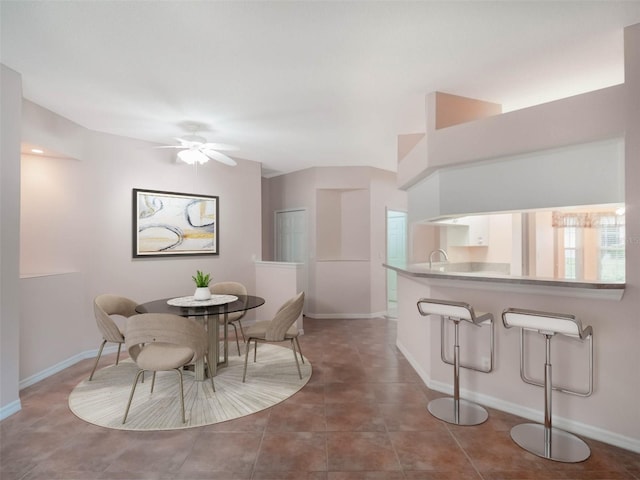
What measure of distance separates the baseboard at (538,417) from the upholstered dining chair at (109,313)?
2.81m

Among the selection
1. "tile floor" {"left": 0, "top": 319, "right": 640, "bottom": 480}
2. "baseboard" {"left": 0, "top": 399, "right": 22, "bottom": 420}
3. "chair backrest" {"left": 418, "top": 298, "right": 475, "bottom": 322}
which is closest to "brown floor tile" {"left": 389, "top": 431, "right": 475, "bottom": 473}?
"tile floor" {"left": 0, "top": 319, "right": 640, "bottom": 480}

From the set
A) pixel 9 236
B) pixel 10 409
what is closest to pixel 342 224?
pixel 9 236

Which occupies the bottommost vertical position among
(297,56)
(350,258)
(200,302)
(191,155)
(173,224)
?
(200,302)

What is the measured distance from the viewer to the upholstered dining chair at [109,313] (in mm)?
2906

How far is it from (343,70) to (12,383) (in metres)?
3.51

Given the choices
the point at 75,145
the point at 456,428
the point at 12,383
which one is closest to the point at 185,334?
the point at 12,383

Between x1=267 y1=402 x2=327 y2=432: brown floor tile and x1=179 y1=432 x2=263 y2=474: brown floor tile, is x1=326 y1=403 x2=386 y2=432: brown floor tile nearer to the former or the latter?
x1=267 y1=402 x2=327 y2=432: brown floor tile

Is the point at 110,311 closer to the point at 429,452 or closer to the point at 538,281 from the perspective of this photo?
the point at 429,452

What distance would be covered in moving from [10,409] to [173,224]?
251 cm

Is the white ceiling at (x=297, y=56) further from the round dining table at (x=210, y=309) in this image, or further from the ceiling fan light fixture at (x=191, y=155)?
the round dining table at (x=210, y=309)

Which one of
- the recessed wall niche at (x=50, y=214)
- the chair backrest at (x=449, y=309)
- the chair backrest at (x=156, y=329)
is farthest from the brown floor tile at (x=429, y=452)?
the recessed wall niche at (x=50, y=214)

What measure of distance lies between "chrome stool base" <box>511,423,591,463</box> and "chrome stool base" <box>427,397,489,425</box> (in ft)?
0.79

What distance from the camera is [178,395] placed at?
9.16 ft

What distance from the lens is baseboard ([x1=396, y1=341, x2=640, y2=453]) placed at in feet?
6.91
